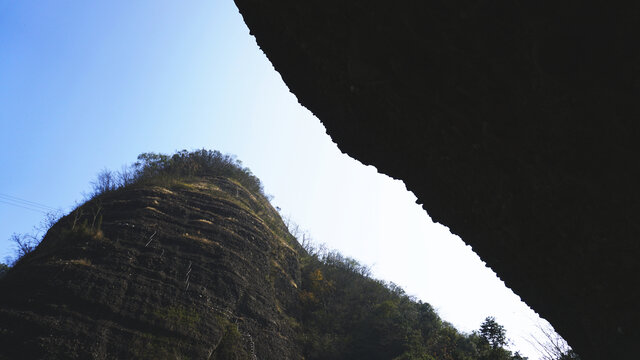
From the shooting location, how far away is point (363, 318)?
21391 mm

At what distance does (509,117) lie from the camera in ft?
6.00

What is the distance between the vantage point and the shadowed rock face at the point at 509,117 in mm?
1515

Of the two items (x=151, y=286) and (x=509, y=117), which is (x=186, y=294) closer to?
(x=151, y=286)

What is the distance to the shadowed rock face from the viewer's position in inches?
59.6

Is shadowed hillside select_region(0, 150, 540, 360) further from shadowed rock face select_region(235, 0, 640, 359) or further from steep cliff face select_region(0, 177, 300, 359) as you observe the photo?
shadowed rock face select_region(235, 0, 640, 359)

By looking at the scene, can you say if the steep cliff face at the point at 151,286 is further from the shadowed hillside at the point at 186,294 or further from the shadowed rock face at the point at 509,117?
the shadowed rock face at the point at 509,117

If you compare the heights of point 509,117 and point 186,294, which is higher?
point 509,117

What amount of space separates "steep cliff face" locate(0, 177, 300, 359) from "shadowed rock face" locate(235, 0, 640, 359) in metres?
11.5

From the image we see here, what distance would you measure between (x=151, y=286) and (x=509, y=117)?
14.0 metres

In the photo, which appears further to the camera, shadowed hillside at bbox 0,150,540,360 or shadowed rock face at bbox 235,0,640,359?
shadowed hillside at bbox 0,150,540,360

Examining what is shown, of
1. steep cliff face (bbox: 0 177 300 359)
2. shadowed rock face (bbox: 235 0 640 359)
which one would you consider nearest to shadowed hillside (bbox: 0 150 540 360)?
steep cliff face (bbox: 0 177 300 359)

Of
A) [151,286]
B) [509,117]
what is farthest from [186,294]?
[509,117]

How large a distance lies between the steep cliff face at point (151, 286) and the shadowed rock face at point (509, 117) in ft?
37.8

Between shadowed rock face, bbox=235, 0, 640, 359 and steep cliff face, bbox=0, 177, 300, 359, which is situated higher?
shadowed rock face, bbox=235, 0, 640, 359
